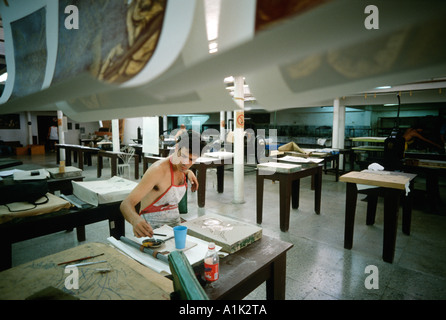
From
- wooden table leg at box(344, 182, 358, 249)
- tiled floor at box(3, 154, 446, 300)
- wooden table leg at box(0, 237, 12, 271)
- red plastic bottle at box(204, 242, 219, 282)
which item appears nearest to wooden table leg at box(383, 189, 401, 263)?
tiled floor at box(3, 154, 446, 300)

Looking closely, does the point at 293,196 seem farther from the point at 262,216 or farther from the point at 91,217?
the point at 91,217

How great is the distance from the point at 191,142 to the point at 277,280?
1.11m

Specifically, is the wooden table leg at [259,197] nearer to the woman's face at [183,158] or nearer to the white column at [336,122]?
the woman's face at [183,158]

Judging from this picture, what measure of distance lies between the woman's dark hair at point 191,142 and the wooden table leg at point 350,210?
1969mm

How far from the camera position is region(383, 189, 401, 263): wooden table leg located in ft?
8.26

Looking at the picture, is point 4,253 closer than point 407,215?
Yes

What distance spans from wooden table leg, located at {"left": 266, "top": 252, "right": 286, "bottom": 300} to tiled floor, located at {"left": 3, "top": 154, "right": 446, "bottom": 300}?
76 centimetres

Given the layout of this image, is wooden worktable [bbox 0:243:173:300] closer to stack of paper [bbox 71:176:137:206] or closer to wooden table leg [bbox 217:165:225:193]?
stack of paper [bbox 71:176:137:206]

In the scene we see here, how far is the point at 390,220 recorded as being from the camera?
8.38 ft

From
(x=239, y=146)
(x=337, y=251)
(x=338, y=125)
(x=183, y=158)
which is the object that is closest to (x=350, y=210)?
(x=337, y=251)

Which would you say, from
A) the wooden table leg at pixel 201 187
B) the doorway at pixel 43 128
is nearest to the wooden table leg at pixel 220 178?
the wooden table leg at pixel 201 187

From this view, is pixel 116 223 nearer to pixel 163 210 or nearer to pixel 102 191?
pixel 102 191
